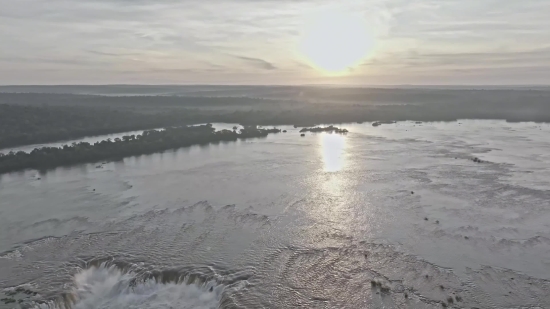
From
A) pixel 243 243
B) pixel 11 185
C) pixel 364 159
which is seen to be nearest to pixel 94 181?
pixel 11 185

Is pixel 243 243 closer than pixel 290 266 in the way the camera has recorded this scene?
No

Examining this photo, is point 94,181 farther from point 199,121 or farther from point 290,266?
point 199,121

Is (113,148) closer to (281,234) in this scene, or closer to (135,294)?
(281,234)

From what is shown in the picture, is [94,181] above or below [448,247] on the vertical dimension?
above

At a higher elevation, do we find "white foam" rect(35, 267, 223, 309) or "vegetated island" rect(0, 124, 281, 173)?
"vegetated island" rect(0, 124, 281, 173)

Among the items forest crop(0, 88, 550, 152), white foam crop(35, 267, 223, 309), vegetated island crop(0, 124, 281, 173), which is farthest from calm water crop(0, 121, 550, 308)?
forest crop(0, 88, 550, 152)

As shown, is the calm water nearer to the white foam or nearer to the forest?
the white foam

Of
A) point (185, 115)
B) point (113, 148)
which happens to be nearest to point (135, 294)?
point (113, 148)
